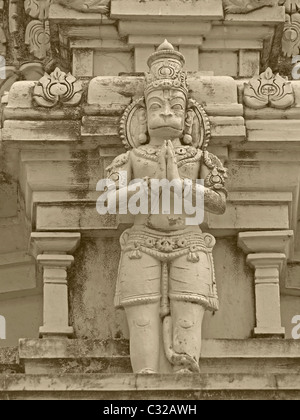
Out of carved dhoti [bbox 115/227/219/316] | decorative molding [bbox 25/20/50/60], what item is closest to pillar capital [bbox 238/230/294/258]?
carved dhoti [bbox 115/227/219/316]

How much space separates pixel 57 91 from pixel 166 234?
174cm

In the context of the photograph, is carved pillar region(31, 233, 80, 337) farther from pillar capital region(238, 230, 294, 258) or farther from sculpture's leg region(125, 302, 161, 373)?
pillar capital region(238, 230, 294, 258)

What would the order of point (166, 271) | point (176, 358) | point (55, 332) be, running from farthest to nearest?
point (55, 332) < point (166, 271) < point (176, 358)

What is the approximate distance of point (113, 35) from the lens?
1708 cm

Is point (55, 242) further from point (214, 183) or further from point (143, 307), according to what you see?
point (214, 183)

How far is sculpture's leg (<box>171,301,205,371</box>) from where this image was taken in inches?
583

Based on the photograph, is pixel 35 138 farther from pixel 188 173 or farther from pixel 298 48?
pixel 298 48

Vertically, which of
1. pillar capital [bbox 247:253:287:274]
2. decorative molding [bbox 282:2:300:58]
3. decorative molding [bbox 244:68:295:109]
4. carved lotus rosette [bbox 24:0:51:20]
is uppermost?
carved lotus rosette [bbox 24:0:51:20]

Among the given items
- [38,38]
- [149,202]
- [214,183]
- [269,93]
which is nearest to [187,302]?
[149,202]

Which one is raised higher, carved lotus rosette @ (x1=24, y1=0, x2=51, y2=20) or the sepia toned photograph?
carved lotus rosette @ (x1=24, y1=0, x2=51, y2=20)

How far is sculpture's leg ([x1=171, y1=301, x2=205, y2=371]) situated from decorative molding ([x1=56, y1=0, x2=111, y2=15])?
326 centimetres

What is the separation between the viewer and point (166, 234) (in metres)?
15.3

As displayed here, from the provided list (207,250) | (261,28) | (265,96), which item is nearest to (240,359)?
(207,250)

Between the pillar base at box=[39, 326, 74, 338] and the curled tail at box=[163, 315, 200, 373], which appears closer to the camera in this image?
the curled tail at box=[163, 315, 200, 373]
